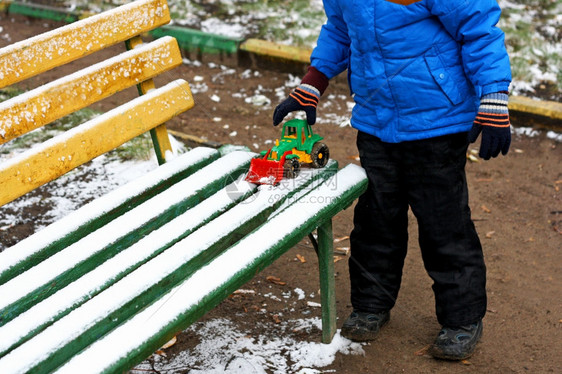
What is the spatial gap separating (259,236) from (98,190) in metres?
2.09

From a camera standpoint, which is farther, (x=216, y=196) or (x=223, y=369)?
(x=223, y=369)

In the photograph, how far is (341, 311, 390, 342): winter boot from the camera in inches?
119

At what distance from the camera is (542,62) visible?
539 cm

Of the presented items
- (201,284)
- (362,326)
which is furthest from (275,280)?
(201,284)

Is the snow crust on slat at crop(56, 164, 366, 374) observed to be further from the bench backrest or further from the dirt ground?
the bench backrest

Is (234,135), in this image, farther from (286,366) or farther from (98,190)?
(286,366)

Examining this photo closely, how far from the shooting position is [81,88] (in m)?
2.93

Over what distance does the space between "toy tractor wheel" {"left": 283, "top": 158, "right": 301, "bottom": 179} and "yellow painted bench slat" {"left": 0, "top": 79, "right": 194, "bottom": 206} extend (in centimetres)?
75

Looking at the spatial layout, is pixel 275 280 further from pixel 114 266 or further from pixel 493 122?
pixel 493 122

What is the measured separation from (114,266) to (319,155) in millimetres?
965

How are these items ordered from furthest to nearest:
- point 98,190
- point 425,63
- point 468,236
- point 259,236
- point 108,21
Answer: point 98,190, point 108,21, point 468,236, point 425,63, point 259,236

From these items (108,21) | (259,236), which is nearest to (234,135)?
(108,21)

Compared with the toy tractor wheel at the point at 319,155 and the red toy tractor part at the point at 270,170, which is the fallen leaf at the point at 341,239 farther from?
the red toy tractor part at the point at 270,170

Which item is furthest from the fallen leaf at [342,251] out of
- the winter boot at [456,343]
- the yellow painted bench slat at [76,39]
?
the yellow painted bench slat at [76,39]
